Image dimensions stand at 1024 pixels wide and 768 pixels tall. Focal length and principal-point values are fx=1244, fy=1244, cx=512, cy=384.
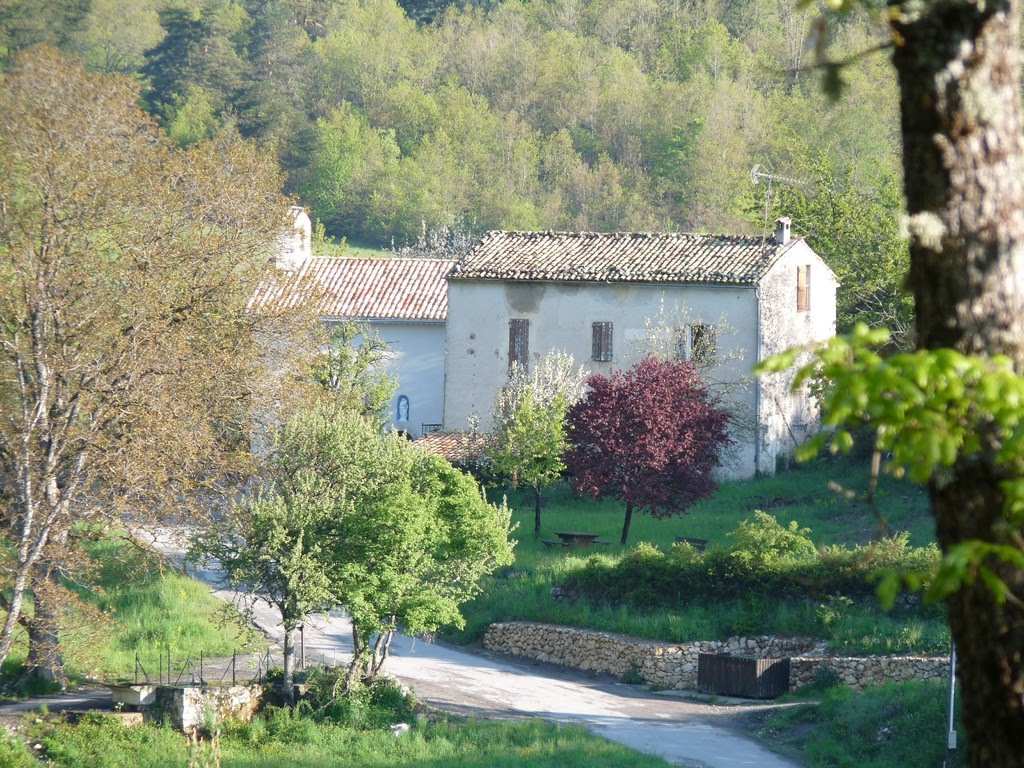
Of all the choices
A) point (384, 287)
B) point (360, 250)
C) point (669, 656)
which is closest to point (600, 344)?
point (384, 287)

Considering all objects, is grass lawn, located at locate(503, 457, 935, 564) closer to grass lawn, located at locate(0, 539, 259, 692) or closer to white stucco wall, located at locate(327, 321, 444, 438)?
grass lawn, located at locate(0, 539, 259, 692)

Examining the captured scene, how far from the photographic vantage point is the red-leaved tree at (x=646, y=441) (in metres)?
28.2

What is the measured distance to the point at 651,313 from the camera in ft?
121

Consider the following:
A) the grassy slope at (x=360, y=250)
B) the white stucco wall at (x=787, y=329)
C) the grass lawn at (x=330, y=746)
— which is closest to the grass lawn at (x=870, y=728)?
the grass lawn at (x=330, y=746)

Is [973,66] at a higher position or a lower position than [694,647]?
higher

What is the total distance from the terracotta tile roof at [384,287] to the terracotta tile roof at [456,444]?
16.9ft

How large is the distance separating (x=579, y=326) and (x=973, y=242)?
3420 centimetres

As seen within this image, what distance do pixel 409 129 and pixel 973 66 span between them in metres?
87.9

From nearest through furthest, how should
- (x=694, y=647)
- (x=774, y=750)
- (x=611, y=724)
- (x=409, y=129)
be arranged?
(x=774, y=750)
(x=611, y=724)
(x=694, y=647)
(x=409, y=129)

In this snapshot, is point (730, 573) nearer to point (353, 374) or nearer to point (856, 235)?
point (353, 374)

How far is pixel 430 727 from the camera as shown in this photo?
65.7 feet

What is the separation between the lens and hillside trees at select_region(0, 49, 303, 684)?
1992cm

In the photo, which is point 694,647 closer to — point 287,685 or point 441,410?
point 287,685

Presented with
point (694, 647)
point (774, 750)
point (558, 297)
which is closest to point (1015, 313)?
point (774, 750)
